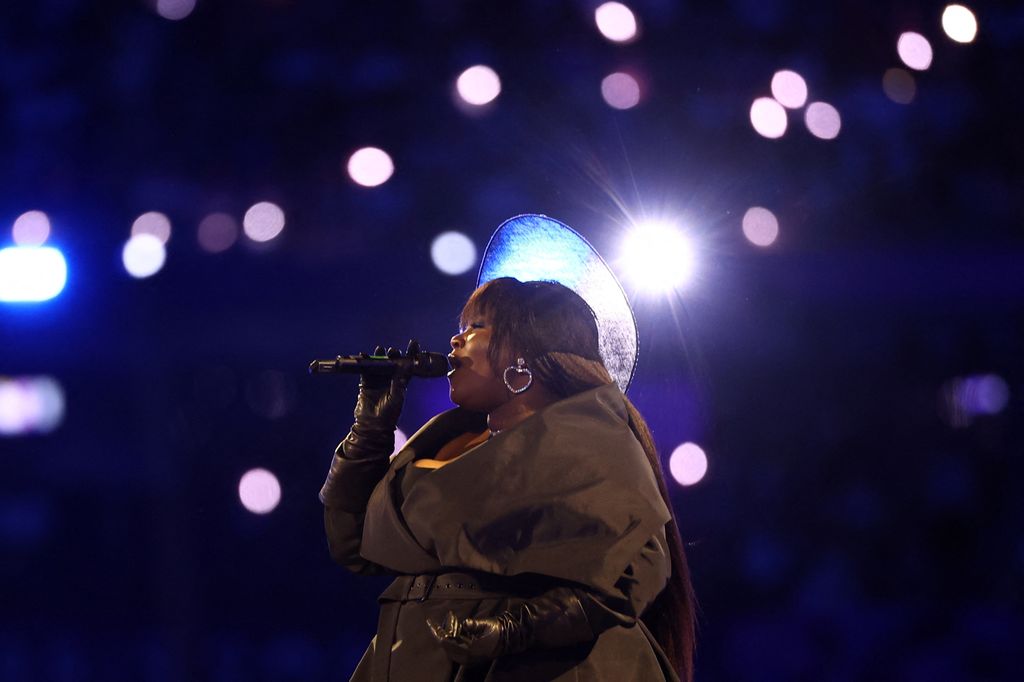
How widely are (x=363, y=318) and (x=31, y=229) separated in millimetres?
735

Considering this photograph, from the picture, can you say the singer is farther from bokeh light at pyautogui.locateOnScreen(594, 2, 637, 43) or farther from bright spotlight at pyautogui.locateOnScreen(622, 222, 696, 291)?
bokeh light at pyautogui.locateOnScreen(594, 2, 637, 43)

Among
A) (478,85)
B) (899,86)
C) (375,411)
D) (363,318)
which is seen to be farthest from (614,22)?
(375,411)

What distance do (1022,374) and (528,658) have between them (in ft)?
6.09

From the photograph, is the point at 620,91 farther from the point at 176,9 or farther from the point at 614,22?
the point at 176,9

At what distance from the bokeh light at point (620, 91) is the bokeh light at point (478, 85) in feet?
0.80

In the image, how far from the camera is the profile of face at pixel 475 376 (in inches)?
49.2

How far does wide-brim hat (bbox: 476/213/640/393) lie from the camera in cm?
135

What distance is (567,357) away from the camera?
1.25 m

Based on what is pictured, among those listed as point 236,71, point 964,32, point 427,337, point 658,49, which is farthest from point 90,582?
point 964,32

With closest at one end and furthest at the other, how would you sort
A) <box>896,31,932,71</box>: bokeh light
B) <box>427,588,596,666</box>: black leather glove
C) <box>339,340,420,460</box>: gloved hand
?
<box>427,588,596,666</box>: black leather glove, <box>339,340,420,460</box>: gloved hand, <box>896,31,932,71</box>: bokeh light

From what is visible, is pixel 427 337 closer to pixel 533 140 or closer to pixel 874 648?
pixel 533 140

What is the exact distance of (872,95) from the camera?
7.77 ft

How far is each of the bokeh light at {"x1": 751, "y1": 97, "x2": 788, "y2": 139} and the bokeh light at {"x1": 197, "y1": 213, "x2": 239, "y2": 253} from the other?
47.3 inches

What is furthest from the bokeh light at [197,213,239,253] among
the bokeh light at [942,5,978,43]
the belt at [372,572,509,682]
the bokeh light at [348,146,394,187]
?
the bokeh light at [942,5,978,43]
